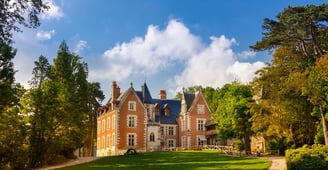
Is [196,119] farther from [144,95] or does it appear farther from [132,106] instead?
[132,106]

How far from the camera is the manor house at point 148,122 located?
5000 centimetres

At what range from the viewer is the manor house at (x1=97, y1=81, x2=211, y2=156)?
50.0 metres

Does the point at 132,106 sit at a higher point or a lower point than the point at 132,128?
higher

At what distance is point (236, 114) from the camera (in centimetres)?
3497

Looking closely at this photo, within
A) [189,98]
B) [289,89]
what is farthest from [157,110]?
[289,89]

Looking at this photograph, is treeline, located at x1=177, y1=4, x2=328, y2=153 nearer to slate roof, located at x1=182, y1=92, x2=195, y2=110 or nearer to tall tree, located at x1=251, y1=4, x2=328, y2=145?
tall tree, located at x1=251, y1=4, x2=328, y2=145

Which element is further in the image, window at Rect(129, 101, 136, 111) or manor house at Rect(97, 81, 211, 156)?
window at Rect(129, 101, 136, 111)

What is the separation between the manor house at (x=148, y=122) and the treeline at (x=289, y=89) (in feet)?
50.5

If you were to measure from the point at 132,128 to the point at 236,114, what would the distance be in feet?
62.7

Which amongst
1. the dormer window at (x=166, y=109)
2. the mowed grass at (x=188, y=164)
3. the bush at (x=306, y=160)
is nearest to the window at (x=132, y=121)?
the dormer window at (x=166, y=109)

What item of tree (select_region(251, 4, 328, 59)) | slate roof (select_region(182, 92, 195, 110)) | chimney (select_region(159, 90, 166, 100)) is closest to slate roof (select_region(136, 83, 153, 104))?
chimney (select_region(159, 90, 166, 100))

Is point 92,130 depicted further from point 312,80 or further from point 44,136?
point 312,80

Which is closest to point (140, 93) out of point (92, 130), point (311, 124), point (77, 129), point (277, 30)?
point (92, 130)

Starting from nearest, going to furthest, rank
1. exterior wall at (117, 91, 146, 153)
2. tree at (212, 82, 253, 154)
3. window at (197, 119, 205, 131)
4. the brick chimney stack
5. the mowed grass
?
1. the mowed grass
2. tree at (212, 82, 253, 154)
3. exterior wall at (117, 91, 146, 153)
4. the brick chimney stack
5. window at (197, 119, 205, 131)
